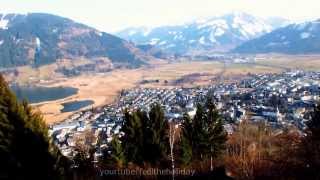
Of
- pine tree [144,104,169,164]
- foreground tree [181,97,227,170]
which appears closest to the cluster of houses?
foreground tree [181,97,227,170]

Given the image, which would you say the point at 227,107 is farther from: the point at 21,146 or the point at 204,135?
the point at 21,146

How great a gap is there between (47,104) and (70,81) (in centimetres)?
6237

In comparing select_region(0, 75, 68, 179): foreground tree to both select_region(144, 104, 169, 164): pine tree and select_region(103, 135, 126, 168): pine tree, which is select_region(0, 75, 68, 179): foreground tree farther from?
select_region(144, 104, 169, 164): pine tree

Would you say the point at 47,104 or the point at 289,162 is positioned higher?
the point at 289,162

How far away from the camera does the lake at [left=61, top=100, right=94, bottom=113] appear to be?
103069 millimetres

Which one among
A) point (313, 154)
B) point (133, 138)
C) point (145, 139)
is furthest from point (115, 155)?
point (313, 154)

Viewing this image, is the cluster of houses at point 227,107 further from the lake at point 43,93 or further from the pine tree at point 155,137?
the lake at point 43,93

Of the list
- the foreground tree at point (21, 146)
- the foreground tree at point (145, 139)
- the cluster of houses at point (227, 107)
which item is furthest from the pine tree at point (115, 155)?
the cluster of houses at point (227, 107)

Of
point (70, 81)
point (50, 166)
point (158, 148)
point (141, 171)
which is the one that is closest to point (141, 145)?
point (158, 148)

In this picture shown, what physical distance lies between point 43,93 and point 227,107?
74.4 m

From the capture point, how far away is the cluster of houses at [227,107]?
62500 millimetres

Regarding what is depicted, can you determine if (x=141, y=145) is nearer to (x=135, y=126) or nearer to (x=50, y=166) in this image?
(x=135, y=126)

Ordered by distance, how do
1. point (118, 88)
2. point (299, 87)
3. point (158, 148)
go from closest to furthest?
1. point (158, 148)
2. point (299, 87)
3. point (118, 88)

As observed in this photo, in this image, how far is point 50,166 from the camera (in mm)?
21391
